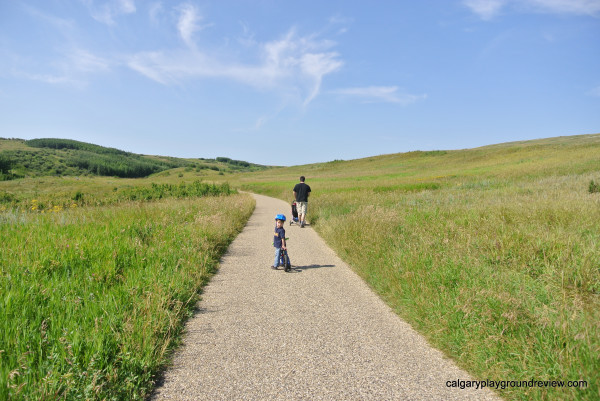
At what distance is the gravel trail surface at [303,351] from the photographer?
2729 millimetres

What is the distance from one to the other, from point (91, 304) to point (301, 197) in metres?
10.4

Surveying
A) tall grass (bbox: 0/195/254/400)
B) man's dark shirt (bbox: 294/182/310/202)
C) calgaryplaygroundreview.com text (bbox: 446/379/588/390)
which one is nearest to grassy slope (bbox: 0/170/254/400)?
tall grass (bbox: 0/195/254/400)

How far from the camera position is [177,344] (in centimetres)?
348

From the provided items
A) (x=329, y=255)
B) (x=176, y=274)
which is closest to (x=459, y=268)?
(x=329, y=255)

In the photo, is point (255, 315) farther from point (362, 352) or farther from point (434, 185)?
point (434, 185)

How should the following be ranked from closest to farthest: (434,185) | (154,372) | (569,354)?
(569,354) < (154,372) < (434,185)

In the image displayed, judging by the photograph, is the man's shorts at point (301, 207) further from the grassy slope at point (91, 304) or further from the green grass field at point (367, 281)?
the grassy slope at point (91, 304)

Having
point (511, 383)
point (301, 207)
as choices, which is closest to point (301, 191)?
point (301, 207)

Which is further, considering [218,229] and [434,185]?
[434,185]

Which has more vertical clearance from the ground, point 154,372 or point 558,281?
point 558,281

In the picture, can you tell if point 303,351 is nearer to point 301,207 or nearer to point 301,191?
point 301,191

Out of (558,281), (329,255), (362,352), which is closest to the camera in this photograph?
(362,352)

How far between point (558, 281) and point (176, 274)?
6046mm

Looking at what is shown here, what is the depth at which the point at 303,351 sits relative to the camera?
3.38m
